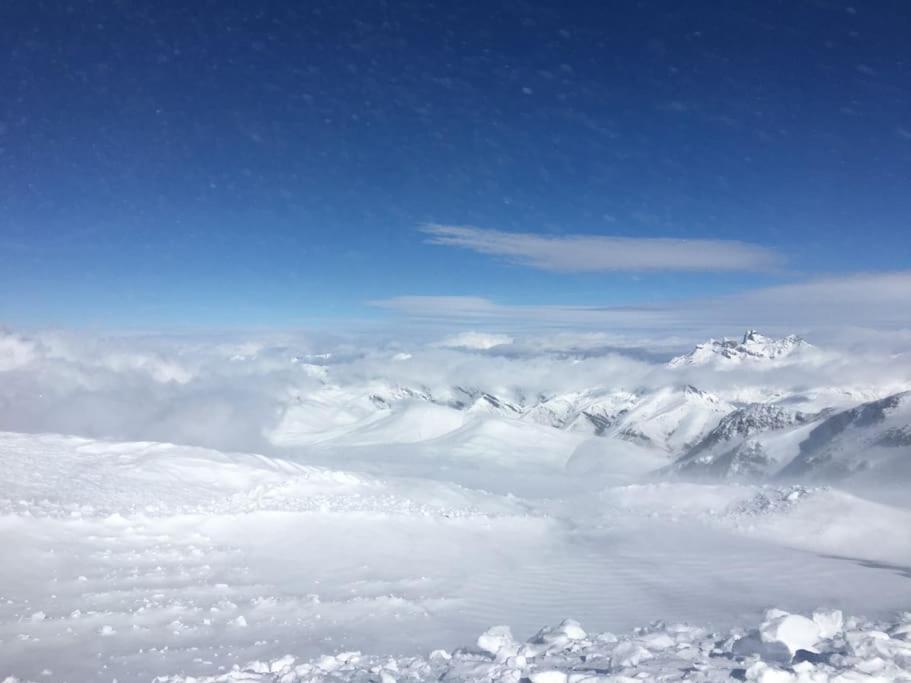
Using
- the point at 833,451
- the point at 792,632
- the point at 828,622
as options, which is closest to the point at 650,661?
the point at 792,632

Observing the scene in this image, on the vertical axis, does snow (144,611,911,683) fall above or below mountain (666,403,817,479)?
above

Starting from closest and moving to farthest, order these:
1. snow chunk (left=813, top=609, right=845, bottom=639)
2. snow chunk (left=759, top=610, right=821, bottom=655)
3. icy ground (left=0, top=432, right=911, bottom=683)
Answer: snow chunk (left=759, top=610, right=821, bottom=655) < snow chunk (left=813, top=609, right=845, bottom=639) < icy ground (left=0, top=432, right=911, bottom=683)

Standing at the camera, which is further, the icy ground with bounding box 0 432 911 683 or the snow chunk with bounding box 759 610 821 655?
the icy ground with bounding box 0 432 911 683

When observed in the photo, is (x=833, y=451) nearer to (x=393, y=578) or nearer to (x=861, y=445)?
(x=861, y=445)

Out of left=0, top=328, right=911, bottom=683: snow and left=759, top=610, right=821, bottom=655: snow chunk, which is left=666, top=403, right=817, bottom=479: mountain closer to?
left=0, top=328, right=911, bottom=683: snow

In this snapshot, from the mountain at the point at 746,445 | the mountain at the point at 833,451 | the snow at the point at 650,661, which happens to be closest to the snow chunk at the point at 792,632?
the snow at the point at 650,661

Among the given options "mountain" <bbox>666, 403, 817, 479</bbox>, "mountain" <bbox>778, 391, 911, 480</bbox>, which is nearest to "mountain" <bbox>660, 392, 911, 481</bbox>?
"mountain" <bbox>778, 391, 911, 480</bbox>

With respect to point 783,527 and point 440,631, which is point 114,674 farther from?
point 783,527

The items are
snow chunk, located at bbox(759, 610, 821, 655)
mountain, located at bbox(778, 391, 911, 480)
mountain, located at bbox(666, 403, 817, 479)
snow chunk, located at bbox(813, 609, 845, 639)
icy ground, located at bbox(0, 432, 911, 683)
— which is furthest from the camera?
mountain, located at bbox(666, 403, 817, 479)

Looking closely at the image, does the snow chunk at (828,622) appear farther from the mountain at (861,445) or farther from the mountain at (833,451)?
the mountain at (833,451)
